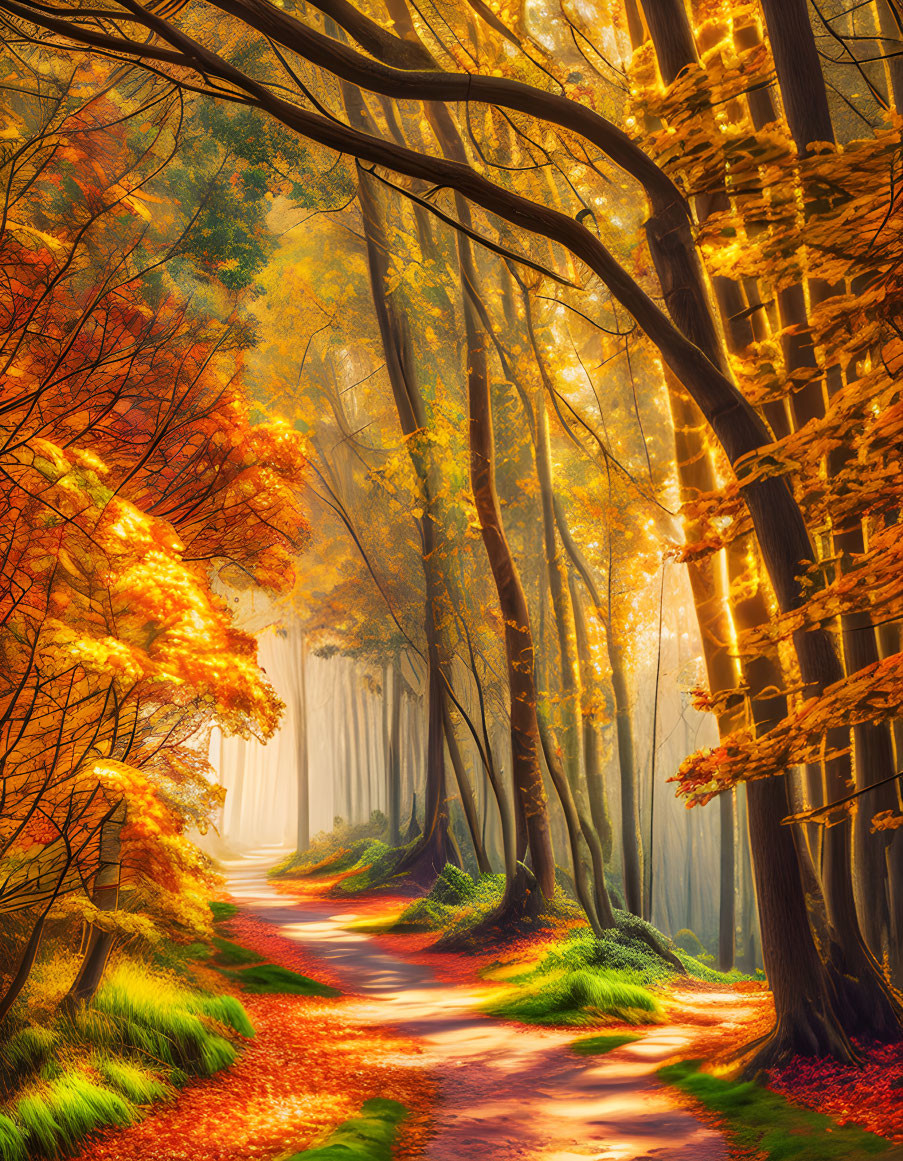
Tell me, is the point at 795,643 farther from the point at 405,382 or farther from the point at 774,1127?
the point at 405,382

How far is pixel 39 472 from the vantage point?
539cm

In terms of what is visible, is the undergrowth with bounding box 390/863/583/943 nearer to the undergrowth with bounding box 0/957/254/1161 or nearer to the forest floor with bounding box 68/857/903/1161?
the forest floor with bounding box 68/857/903/1161

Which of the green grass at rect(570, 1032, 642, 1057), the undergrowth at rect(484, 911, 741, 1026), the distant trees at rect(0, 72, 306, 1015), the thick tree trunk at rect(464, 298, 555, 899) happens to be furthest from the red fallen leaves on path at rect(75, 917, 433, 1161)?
the thick tree trunk at rect(464, 298, 555, 899)

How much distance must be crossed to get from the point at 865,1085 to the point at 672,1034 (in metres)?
3.10

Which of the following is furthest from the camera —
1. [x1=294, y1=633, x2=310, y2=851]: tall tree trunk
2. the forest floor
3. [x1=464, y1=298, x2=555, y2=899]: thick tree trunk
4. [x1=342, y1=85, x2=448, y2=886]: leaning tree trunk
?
[x1=294, y1=633, x2=310, y2=851]: tall tree trunk

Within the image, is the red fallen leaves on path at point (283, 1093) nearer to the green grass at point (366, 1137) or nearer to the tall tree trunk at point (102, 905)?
the green grass at point (366, 1137)

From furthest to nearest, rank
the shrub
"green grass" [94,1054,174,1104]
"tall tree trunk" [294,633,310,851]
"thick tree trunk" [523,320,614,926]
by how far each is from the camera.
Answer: "tall tree trunk" [294,633,310,851] → "thick tree trunk" [523,320,614,926] → the shrub → "green grass" [94,1054,174,1104]

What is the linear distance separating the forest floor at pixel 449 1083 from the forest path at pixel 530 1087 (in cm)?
2

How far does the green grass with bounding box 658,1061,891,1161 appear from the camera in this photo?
177 inches

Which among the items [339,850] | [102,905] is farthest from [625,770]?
[339,850]

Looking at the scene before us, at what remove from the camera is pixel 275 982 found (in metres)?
9.93

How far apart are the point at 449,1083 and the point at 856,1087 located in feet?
10.4

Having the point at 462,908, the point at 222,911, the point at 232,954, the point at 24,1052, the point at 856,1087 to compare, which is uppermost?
the point at 24,1052

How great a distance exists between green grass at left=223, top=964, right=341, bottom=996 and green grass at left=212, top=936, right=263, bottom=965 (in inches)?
19.1
